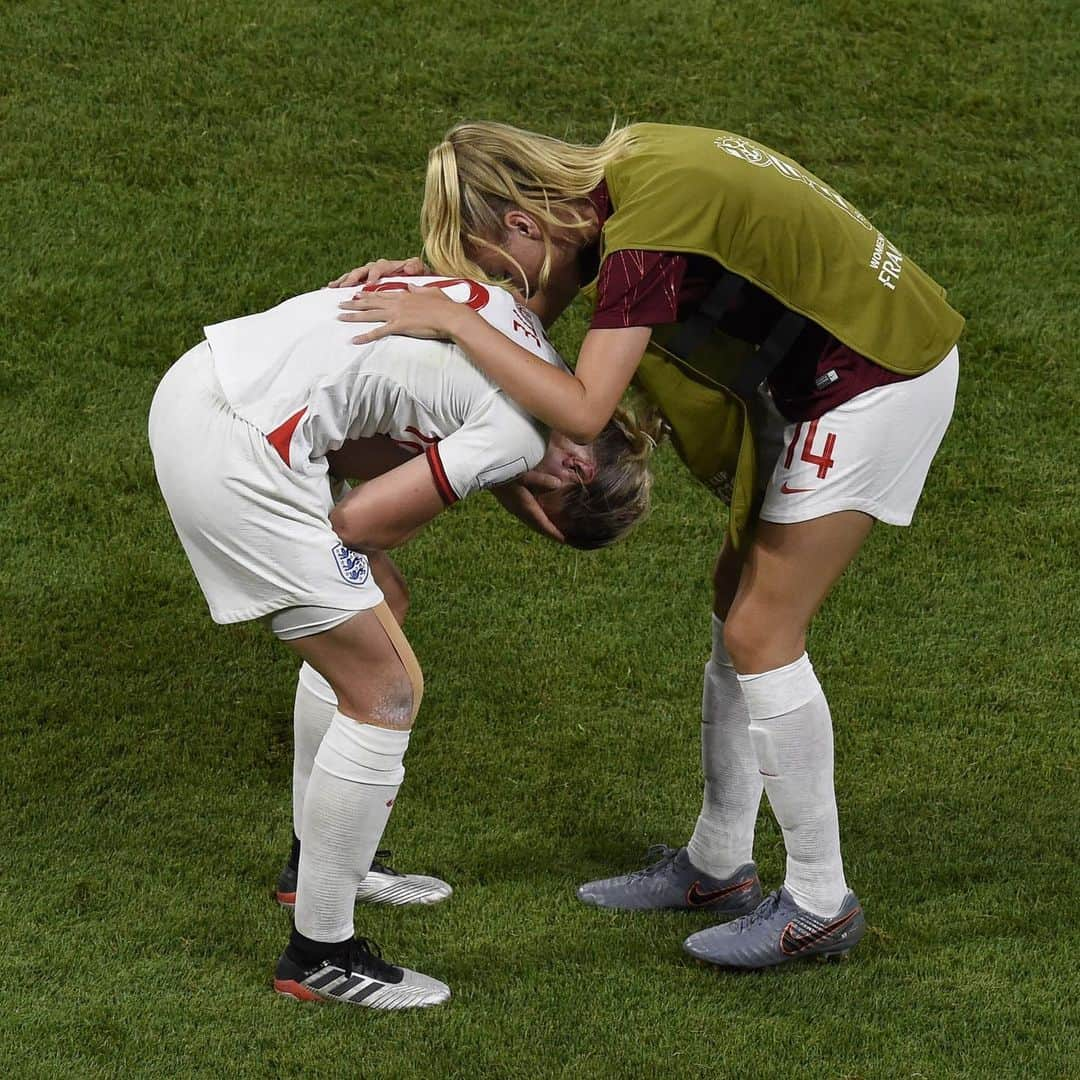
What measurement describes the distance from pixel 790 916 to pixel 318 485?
1400 millimetres

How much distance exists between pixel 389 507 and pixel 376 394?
0.70ft

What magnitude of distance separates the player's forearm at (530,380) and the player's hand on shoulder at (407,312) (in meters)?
0.03

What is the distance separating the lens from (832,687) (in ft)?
16.5

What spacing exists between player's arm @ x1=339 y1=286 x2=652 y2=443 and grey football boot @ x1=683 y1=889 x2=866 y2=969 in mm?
1192

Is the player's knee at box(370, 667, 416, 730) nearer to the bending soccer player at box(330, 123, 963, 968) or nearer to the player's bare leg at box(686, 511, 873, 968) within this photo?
the bending soccer player at box(330, 123, 963, 968)

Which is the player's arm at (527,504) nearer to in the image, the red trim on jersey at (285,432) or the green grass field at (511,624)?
the red trim on jersey at (285,432)

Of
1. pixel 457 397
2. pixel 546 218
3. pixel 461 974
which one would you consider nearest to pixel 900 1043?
pixel 461 974

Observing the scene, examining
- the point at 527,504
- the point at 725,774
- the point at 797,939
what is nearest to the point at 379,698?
the point at 527,504

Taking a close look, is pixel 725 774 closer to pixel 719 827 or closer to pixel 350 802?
pixel 719 827

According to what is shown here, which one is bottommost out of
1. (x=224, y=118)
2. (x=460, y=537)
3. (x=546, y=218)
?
(x=460, y=537)

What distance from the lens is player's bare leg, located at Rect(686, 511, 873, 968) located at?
3.30m

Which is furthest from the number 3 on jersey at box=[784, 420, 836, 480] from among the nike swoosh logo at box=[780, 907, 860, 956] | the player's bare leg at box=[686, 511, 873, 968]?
the nike swoosh logo at box=[780, 907, 860, 956]

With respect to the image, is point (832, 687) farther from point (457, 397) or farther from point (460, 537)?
point (457, 397)

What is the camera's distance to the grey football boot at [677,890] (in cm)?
379
